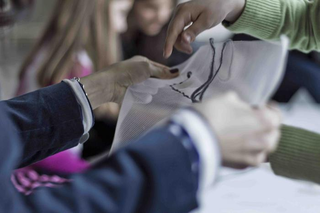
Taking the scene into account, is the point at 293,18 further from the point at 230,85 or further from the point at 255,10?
the point at 230,85

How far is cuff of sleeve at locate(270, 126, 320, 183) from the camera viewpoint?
17.9 inches

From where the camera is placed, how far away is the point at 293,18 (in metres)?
0.61

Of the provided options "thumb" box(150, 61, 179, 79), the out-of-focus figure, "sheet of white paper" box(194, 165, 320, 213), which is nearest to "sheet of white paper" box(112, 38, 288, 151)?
"thumb" box(150, 61, 179, 79)

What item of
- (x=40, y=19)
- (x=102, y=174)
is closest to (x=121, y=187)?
(x=102, y=174)

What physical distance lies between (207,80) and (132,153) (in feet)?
0.75

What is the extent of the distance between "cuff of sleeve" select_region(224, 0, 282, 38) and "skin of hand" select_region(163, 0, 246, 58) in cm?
4

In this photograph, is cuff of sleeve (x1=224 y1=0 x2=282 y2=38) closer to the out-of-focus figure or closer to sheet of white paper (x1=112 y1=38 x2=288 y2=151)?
sheet of white paper (x1=112 y1=38 x2=288 y2=151)

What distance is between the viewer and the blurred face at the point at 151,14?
190cm

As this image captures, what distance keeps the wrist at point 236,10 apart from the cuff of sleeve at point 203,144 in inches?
10.8

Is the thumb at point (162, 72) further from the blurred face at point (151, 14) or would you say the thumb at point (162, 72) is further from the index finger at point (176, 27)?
the blurred face at point (151, 14)

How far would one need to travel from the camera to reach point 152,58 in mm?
1725

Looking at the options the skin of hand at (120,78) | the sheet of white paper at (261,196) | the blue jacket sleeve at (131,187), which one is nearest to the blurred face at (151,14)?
the sheet of white paper at (261,196)

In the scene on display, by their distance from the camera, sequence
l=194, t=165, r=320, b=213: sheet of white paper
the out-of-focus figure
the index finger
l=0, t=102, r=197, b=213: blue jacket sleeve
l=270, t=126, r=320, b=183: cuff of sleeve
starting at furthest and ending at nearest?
the out-of-focus figure < l=194, t=165, r=320, b=213: sheet of white paper < the index finger < l=270, t=126, r=320, b=183: cuff of sleeve < l=0, t=102, r=197, b=213: blue jacket sleeve

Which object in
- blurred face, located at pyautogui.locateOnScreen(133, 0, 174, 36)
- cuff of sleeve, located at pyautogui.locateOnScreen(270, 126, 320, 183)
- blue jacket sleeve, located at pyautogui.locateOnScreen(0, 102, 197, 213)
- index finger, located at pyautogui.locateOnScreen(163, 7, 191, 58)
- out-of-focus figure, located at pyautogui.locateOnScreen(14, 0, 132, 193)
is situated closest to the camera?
blue jacket sleeve, located at pyautogui.locateOnScreen(0, 102, 197, 213)
